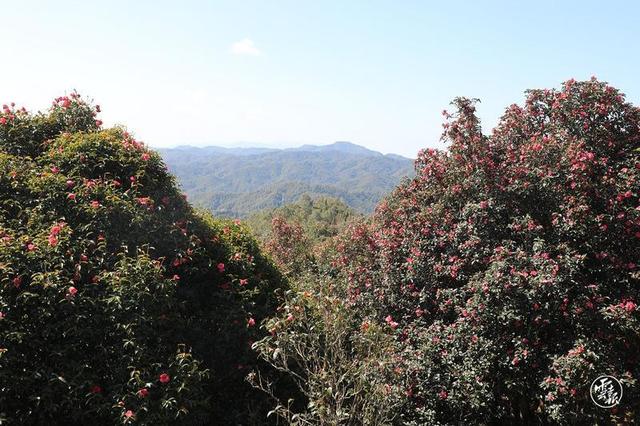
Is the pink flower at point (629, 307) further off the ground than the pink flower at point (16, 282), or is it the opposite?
the pink flower at point (16, 282)

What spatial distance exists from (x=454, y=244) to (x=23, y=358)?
22.0ft

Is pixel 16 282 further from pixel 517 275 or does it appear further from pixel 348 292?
pixel 348 292

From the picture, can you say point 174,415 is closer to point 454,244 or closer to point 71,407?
point 71,407

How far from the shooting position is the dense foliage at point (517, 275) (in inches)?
253

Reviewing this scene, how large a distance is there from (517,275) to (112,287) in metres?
5.61

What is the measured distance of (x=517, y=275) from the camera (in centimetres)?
664

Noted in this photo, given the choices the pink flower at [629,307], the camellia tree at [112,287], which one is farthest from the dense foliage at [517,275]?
the camellia tree at [112,287]

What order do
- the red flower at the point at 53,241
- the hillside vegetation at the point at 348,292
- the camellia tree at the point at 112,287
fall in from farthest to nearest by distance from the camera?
the red flower at the point at 53,241 → the hillside vegetation at the point at 348,292 → the camellia tree at the point at 112,287

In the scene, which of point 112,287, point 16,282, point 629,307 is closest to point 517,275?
point 629,307

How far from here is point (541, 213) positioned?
797cm

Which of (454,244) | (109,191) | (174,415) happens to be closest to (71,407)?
(174,415)

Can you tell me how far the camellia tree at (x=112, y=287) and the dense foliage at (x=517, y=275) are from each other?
1.03 m

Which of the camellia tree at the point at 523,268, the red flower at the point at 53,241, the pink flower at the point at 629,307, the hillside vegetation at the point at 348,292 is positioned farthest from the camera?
the camellia tree at the point at 523,268

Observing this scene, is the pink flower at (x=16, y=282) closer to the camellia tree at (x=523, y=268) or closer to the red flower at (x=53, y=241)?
the red flower at (x=53, y=241)
